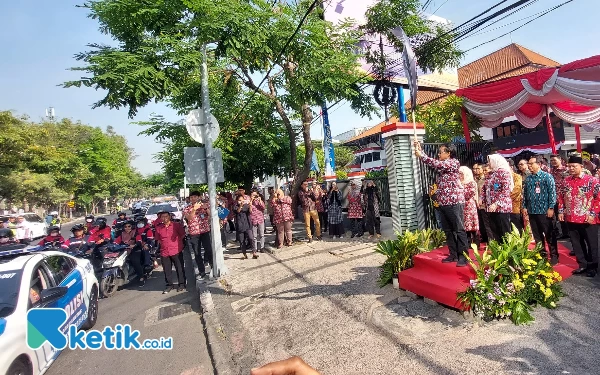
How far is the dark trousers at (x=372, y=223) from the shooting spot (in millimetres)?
9461

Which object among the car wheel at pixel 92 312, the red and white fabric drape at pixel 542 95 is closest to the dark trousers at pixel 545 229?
the red and white fabric drape at pixel 542 95

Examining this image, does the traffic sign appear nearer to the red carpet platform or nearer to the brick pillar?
the brick pillar

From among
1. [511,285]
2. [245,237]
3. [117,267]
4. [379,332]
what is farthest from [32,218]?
[511,285]

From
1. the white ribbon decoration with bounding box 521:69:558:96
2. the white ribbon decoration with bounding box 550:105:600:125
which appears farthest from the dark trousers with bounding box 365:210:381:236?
the white ribbon decoration with bounding box 550:105:600:125

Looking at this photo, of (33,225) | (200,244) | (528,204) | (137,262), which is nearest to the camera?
(528,204)

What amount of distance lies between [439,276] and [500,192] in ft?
5.20

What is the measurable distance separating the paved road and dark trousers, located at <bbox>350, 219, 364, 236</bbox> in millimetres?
4925

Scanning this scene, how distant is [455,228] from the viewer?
4.27 m

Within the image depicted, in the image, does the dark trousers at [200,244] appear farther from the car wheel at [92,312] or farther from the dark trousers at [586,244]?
the dark trousers at [586,244]

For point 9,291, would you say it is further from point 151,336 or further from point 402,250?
point 402,250

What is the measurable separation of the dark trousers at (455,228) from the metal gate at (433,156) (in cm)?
165

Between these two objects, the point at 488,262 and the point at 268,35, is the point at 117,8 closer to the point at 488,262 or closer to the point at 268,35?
the point at 268,35

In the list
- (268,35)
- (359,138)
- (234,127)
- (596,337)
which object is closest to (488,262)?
(596,337)

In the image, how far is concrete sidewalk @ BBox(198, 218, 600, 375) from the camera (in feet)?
10.00
